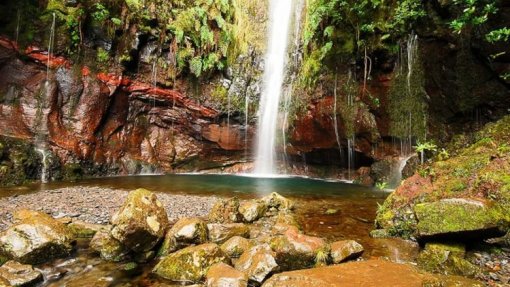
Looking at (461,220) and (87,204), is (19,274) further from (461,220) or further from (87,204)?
(461,220)

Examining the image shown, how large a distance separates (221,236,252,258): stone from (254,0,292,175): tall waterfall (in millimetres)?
13356

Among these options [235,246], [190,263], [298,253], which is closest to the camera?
[190,263]

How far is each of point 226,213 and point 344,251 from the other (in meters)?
3.21

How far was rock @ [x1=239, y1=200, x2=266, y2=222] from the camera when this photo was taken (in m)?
7.78

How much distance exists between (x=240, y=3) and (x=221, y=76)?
491 centimetres

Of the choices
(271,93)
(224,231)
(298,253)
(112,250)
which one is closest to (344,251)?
(298,253)

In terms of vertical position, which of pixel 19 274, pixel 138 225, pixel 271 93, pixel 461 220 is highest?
pixel 271 93

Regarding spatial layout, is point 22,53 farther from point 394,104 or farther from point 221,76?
point 394,104

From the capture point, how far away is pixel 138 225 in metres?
5.67

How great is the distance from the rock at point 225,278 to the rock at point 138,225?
1.71m

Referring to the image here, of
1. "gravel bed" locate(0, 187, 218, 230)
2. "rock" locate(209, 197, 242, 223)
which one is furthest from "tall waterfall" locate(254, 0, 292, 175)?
"rock" locate(209, 197, 242, 223)

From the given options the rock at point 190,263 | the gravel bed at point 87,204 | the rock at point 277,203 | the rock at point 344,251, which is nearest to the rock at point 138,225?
the rock at point 190,263

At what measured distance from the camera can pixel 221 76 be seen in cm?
1912

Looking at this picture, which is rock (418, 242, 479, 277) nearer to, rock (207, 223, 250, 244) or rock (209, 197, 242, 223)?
rock (207, 223, 250, 244)
